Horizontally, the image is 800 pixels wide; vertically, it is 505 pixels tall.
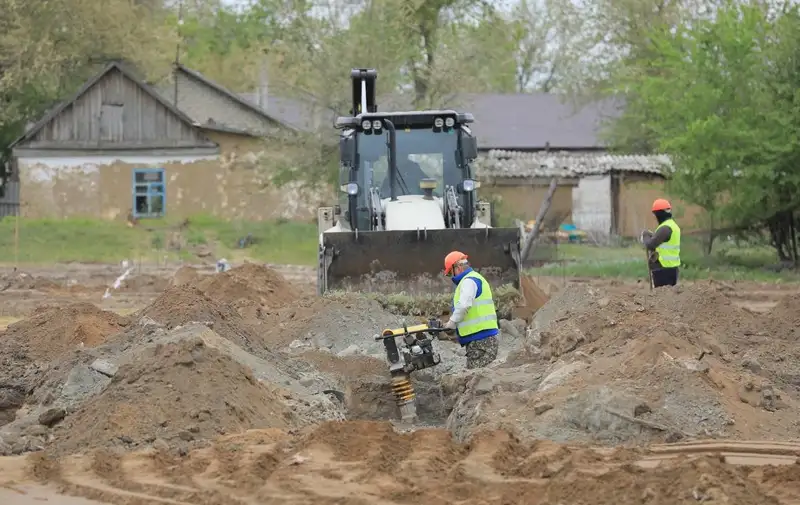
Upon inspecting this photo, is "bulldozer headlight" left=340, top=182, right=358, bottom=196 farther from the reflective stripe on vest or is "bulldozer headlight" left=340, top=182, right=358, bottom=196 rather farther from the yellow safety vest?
the reflective stripe on vest

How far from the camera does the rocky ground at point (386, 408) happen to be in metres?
7.95

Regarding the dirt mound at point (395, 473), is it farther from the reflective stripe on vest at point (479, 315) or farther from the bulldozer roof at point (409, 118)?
the bulldozer roof at point (409, 118)

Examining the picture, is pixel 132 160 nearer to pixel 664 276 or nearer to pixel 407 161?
pixel 407 161

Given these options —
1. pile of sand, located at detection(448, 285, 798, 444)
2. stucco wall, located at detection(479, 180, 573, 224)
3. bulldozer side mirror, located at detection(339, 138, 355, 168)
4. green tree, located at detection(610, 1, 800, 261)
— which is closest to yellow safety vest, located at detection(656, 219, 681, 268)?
pile of sand, located at detection(448, 285, 798, 444)

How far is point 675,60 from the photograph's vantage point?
1174 inches

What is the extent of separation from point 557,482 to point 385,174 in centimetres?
1185

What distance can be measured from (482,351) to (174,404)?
4.19 metres

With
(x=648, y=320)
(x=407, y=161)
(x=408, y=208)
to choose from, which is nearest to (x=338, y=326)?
(x=408, y=208)

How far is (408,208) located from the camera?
60.8 ft

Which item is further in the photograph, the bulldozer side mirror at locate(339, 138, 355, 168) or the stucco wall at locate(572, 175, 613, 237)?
the stucco wall at locate(572, 175, 613, 237)

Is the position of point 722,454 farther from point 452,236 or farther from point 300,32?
point 300,32

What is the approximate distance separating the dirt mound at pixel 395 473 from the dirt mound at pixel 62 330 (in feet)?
21.4

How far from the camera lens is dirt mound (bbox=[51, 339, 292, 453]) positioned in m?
9.90

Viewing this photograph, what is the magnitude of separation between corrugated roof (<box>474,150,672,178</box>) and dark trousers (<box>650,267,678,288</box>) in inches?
929
